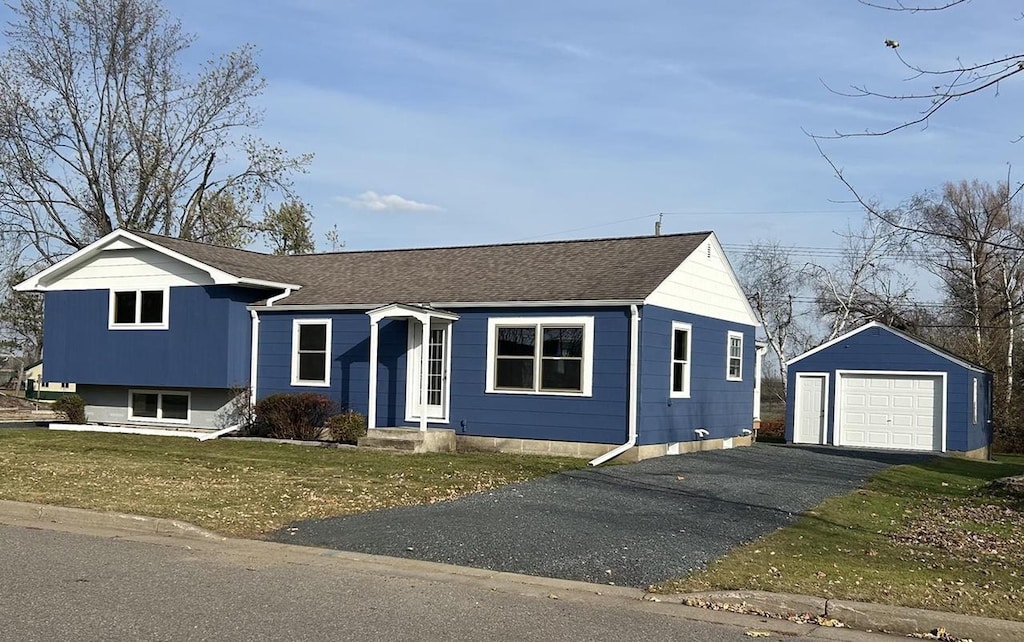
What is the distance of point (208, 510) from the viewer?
11.6 m

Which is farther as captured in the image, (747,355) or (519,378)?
(747,355)

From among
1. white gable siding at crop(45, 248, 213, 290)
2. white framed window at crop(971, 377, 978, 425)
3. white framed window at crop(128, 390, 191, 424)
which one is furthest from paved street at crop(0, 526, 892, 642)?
white framed window at crop(971, 377, 978, 425)

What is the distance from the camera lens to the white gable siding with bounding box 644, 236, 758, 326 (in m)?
19.5

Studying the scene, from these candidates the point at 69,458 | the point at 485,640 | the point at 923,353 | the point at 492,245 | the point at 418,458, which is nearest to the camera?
the point at 485,640

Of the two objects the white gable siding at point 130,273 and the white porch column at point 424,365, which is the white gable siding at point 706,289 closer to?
the white porch column at point 424,365

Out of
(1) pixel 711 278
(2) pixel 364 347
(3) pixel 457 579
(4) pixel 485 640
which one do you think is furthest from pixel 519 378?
(4) pixel 485 640

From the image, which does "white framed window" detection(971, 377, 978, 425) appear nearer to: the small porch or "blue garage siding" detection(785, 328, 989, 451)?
"blue garage siding" detection(785, 328, 989, 451)

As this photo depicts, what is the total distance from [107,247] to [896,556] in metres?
19.3

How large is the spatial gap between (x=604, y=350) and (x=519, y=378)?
6.02 feet

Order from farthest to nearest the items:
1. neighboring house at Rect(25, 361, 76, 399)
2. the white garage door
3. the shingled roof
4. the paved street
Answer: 1. neighboring house at Rect(25, 361, 76, 399)
2. the white garage door
3. the shingled roof
4. the paved street

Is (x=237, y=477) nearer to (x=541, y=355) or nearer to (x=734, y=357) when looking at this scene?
(x=541, y=355)

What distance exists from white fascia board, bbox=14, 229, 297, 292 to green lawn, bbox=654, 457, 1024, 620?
1348cm

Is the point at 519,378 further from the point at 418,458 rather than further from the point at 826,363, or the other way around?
the point at 826,363

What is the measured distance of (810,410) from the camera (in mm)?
28062
